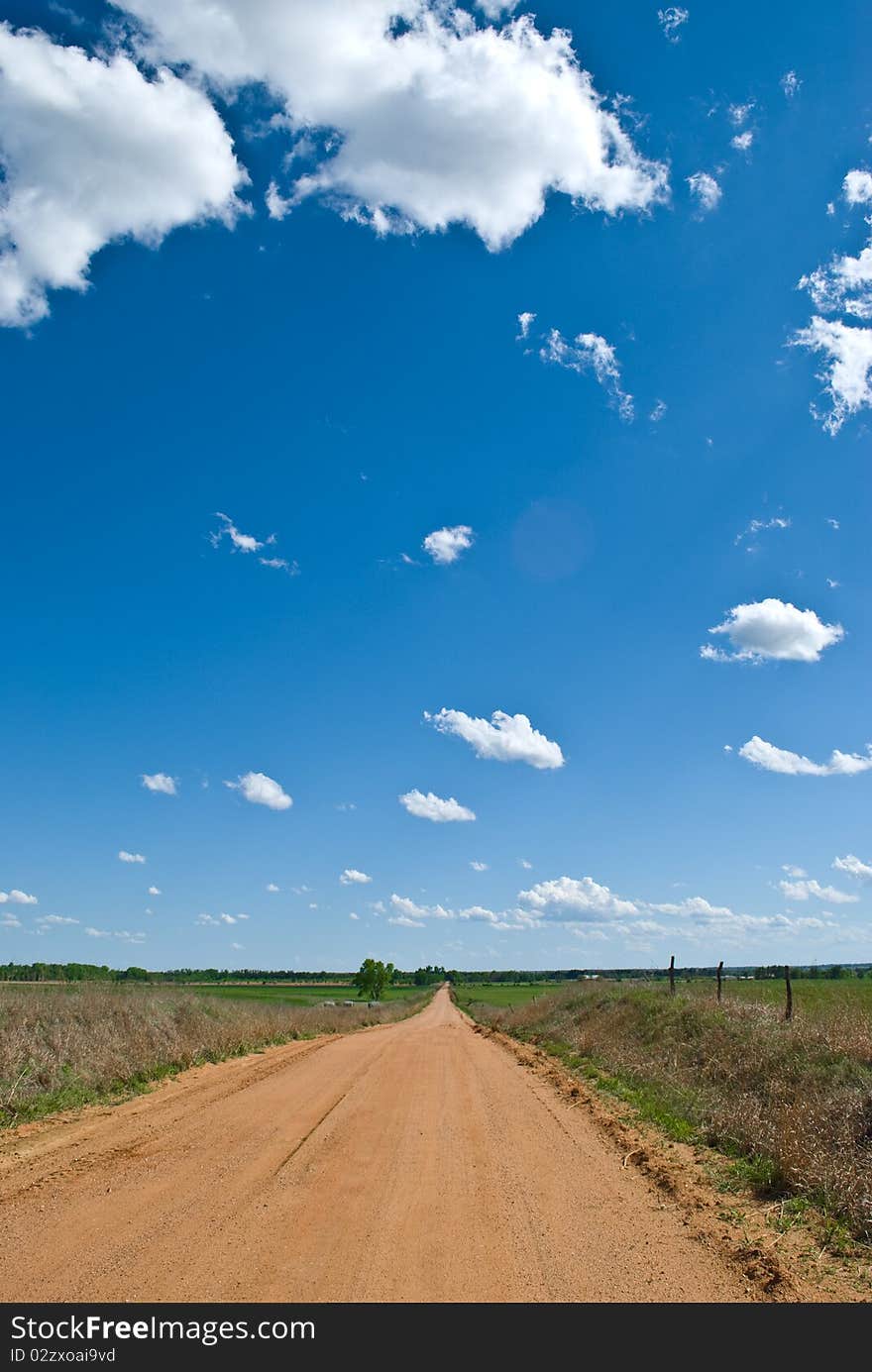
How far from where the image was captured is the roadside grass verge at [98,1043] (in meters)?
14.5

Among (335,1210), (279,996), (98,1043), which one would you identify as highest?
(335,1210)

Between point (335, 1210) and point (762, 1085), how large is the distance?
27.4 ft

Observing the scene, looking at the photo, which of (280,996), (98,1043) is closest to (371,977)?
(280,996)

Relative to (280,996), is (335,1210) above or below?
above

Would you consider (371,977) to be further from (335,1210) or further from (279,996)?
(335,1210)

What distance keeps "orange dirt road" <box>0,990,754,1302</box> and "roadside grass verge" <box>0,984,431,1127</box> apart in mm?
1239

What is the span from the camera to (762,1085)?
44.0 ft

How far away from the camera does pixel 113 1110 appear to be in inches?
555

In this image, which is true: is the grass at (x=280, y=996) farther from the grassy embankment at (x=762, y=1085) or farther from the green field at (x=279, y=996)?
the grassy embankment at (x=762, y=1085)

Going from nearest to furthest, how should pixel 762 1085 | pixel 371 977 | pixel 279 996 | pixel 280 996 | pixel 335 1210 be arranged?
1. pixel 335 1210
2. pixel 762 1085
3. pixel 279 996
4. pixel 280 996
5. pixel 371 977

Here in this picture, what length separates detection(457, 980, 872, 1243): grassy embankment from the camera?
29.9ft

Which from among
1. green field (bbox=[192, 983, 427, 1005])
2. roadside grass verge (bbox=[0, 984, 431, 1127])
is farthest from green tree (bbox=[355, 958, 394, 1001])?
roadside grass verge (bbox=[0, 984, 431, 1127])
